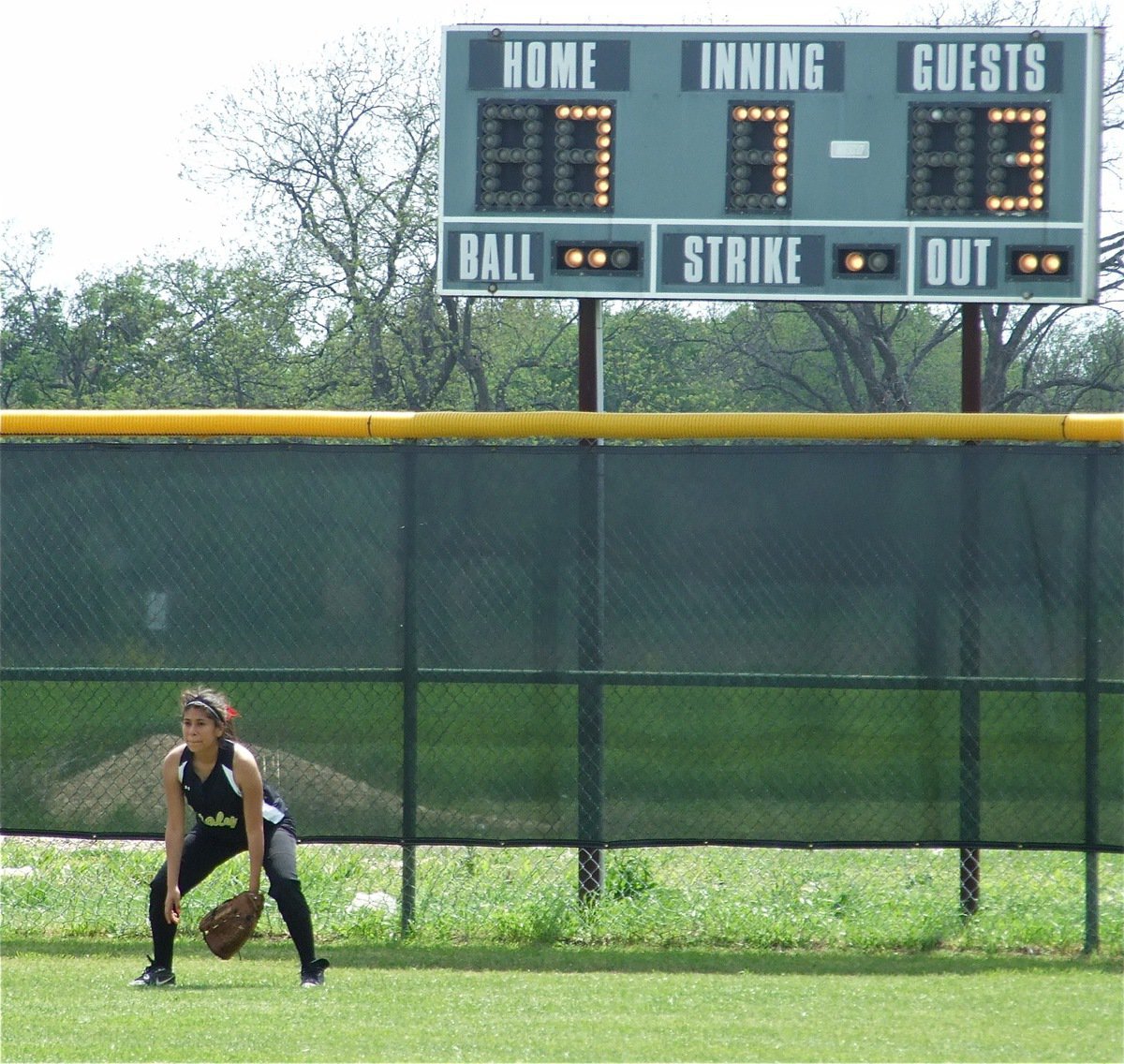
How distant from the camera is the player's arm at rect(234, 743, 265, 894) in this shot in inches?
209

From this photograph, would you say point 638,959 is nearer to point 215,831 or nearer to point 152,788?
point 215,831

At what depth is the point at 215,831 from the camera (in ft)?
18.2

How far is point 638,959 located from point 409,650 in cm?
160

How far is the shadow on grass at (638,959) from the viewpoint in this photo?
565cm

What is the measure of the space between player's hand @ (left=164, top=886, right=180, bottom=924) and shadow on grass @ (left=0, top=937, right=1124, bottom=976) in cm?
64

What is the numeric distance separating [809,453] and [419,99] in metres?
22.6

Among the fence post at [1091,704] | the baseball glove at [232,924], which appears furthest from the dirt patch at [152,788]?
the fence post at [1091,704]

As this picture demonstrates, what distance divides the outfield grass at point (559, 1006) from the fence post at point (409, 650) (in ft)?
1.98

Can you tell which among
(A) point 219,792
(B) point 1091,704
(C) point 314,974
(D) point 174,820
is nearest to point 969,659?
(B) point 1091,704

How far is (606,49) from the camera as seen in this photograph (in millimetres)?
7023

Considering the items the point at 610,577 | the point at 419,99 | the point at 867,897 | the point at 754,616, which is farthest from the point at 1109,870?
the point at 419,99

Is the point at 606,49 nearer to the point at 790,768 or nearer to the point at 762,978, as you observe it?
the point at 790,768

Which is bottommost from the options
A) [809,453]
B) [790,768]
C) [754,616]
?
[790,768]

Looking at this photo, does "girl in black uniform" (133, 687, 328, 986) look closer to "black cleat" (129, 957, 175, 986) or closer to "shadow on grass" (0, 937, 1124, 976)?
"black cleat" (129, 957, 175, 986)
